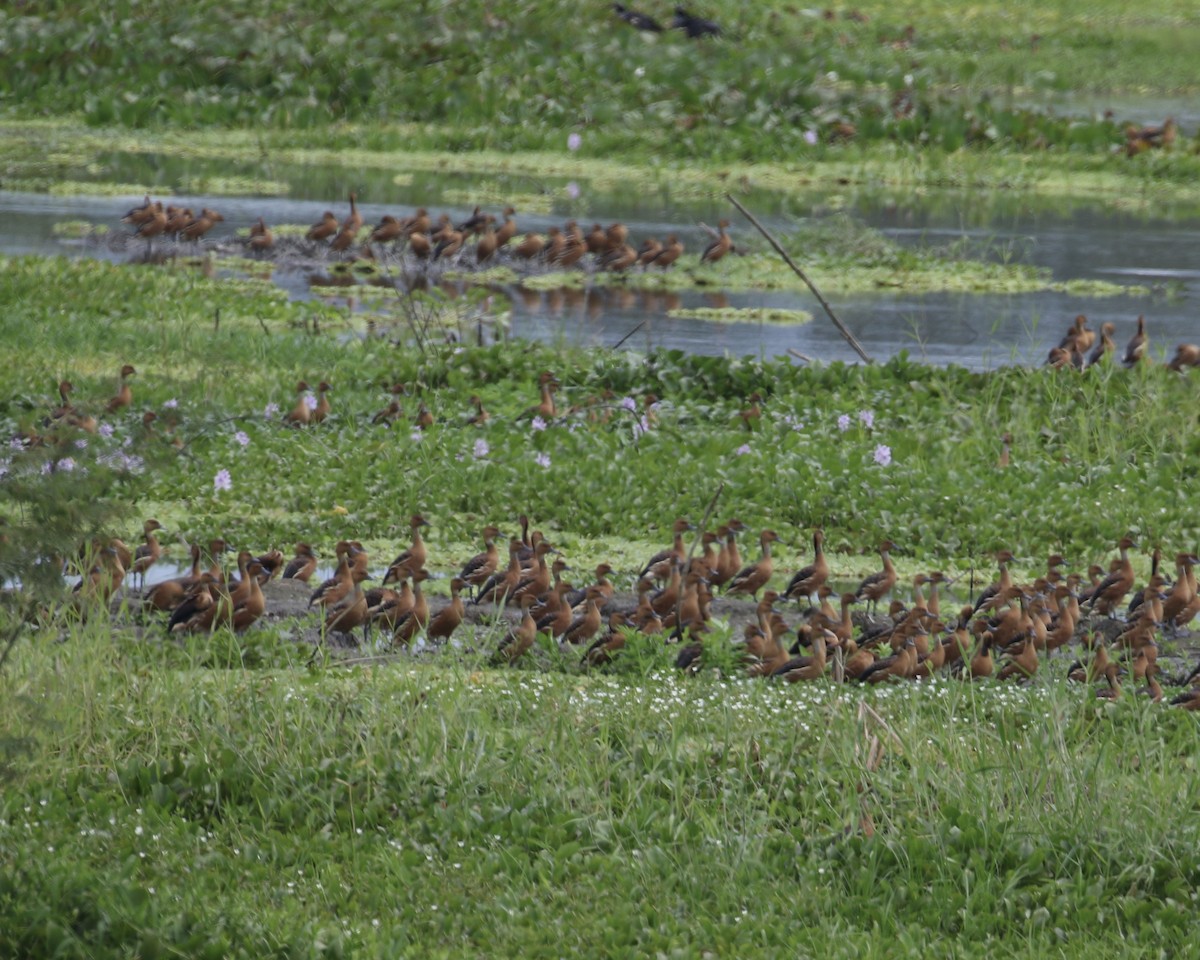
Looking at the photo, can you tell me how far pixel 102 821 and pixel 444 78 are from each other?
80.6 ft

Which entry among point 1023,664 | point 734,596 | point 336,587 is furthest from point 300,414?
point 1023,664

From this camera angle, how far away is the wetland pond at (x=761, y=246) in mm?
17250

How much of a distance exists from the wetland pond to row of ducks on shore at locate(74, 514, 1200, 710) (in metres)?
4.05

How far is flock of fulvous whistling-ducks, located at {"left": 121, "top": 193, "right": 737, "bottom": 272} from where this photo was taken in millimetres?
19641

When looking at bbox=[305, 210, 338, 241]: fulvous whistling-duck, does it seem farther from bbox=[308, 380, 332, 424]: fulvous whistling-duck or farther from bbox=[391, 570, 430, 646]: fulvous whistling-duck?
bbox=[391, 570, 430, 646]: fulvous whistling-duck

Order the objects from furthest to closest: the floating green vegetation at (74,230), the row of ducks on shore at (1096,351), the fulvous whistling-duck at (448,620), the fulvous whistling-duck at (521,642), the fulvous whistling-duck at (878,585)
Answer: the floating green vegetation at (74,230), the row of ducks on shore at (1096,351), the fulvous whistling-duck at (878,585), the fulvous whistling-duck at (448,620), the fulvous whistling-duck at (521,642)

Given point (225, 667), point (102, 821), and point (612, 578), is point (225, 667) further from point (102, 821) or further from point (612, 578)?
point (612, 578)

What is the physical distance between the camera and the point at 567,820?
6.66 metres

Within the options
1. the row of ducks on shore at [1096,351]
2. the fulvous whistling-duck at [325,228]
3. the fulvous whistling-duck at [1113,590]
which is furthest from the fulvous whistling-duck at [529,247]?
the fulvous whistling-duck at [1113,590]

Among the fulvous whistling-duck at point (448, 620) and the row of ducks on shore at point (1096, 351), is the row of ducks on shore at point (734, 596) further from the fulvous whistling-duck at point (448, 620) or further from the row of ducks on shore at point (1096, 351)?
the row of ducks on shore at point (1096, 351)

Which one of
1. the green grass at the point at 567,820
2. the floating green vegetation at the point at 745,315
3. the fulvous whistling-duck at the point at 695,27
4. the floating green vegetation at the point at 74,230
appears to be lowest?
the floating green vegetation at the point at 745,315

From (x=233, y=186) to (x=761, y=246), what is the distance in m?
7.11

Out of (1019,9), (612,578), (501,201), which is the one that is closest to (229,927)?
(612,578)

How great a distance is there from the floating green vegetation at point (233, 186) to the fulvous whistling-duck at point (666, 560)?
48.8 ft
